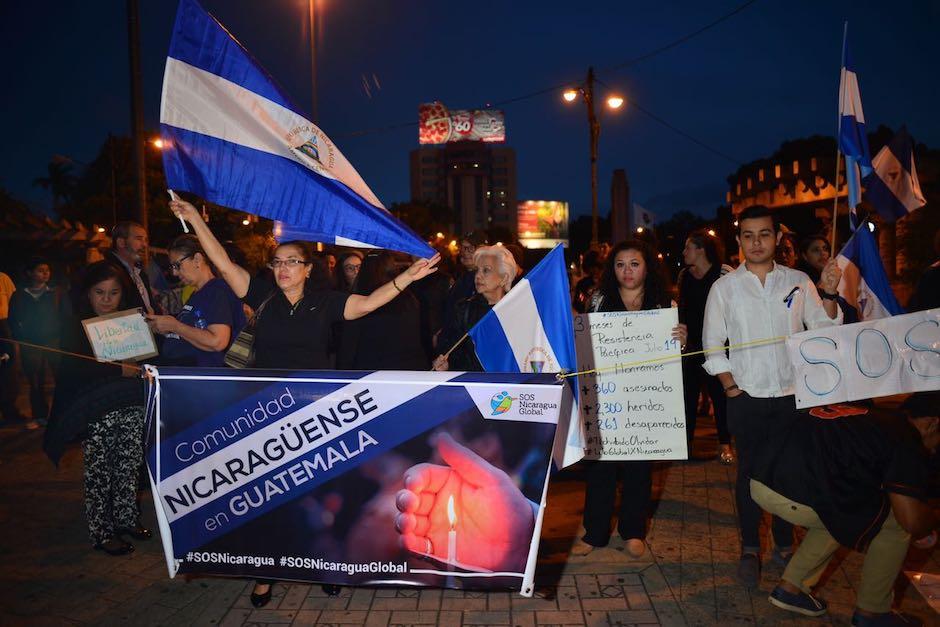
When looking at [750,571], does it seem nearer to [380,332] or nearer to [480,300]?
[480,300]

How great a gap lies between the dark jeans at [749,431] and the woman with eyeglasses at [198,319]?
10.5ft

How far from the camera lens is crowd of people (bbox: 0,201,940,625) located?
3.33 metres

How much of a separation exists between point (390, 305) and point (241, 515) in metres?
2.22

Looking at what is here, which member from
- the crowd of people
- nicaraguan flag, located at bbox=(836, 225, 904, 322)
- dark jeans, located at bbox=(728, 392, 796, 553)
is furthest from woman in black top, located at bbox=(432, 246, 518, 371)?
nicaraguan flag, located at bbox=(836, 225, 904, 322)

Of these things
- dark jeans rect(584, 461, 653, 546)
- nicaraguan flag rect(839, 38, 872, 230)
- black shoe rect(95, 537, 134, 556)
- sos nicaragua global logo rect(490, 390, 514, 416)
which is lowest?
black shoe rect(95, 537, 134, 556)

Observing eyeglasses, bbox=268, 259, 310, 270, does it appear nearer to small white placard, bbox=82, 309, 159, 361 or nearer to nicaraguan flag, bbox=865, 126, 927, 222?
small white placard, bbox=82, 309, 159, 361

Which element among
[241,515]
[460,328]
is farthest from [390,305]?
[241,515]

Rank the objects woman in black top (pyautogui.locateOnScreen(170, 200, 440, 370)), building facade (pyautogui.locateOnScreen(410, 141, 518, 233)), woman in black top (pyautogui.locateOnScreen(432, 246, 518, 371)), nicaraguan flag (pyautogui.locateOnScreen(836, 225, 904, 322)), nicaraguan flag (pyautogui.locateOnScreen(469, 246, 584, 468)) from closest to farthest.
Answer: nicaraguan flag (pyautogui.locateOnScreen(469, 246, 584, 468)) → woman in black top (pyautogui.locateOnScreen(170, 200, 440, 370)) → nicaraguan flag (pyautogui.locateOnScreen(836, 225, 904, 322)) → woman in black top (pyautogui.locateOnScreen(432, 246, 518, 371)) → building facade (pyautogui.locateOnScreen(410, 141, 518, 233))

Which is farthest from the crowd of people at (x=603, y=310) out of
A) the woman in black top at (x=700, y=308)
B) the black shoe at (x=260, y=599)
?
the woman in black top at (x=700, y=308)

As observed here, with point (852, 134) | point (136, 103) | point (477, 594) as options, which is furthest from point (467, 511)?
point (136, 103)

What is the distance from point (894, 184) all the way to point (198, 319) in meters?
4.72

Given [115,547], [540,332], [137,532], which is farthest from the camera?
[137,532]

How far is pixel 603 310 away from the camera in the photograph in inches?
181

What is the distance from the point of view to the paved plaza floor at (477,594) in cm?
365
